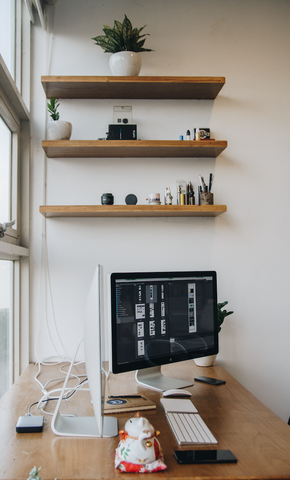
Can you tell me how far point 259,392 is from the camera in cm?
197

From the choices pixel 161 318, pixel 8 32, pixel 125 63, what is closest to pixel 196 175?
pixel 125 63

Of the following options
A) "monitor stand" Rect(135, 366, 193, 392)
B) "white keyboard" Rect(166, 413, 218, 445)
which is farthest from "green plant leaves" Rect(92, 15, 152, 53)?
"white keyboard" Rect(166, 413, 218, 445)

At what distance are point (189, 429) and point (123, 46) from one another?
1829mm

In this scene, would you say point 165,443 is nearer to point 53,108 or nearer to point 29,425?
point 29,425

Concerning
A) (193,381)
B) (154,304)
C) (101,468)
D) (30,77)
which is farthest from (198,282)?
(30,77)

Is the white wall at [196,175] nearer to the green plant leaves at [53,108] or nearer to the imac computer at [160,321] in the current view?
the green plant leaves at [53,108]

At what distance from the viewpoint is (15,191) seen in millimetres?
1867

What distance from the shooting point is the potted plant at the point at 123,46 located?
182 centimetres

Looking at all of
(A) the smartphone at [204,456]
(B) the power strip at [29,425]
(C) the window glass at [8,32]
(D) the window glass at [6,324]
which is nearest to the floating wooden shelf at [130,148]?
(C) the window glass at [8,32]

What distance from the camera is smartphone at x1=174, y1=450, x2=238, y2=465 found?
91 cm

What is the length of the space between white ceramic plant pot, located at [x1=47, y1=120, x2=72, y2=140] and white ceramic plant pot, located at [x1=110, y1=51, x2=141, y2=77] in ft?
1.29

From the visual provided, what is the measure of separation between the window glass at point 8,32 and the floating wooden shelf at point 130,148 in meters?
0.48

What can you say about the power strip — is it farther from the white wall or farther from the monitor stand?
the white wall

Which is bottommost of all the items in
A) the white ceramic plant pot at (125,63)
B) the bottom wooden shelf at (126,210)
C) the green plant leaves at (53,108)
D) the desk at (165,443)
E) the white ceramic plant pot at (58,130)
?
the desk at (165,443)
